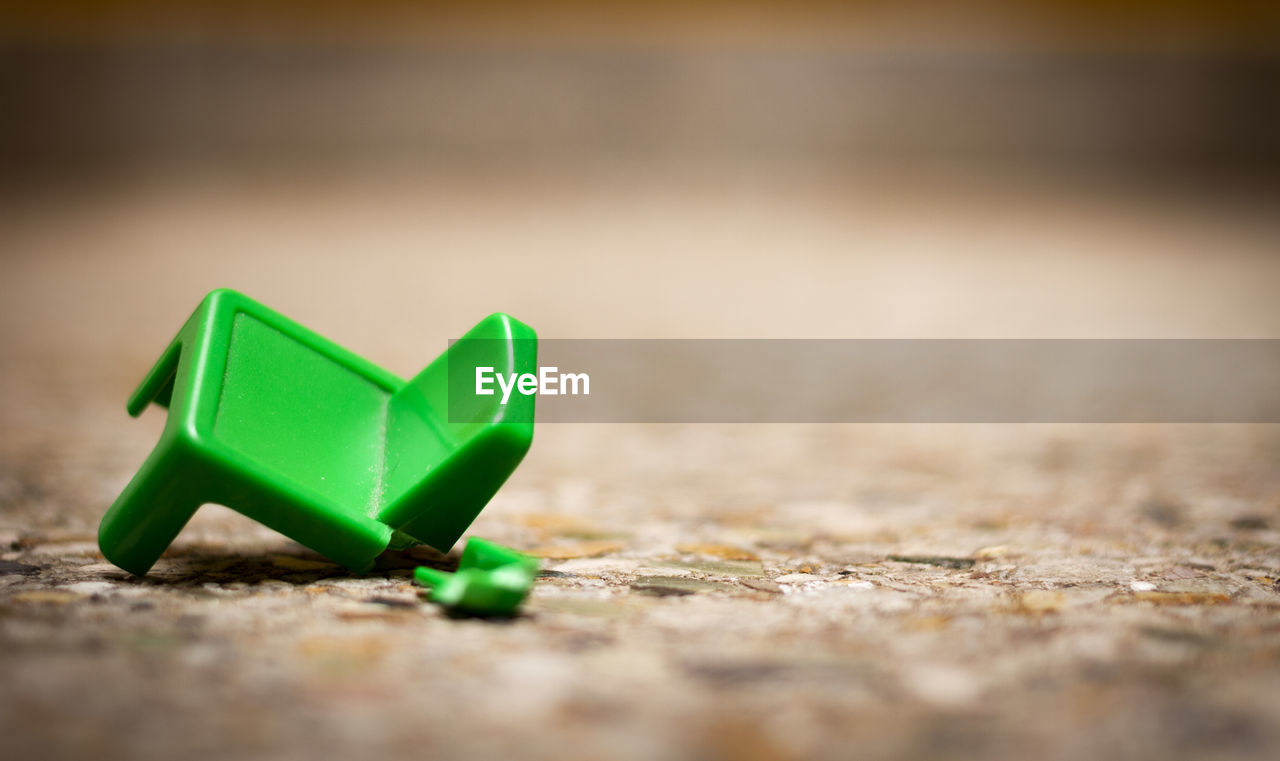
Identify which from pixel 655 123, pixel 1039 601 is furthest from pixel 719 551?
pixel 655 123

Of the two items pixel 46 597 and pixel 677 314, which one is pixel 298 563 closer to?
pixel 46 597

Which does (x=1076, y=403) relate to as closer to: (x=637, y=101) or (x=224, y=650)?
(x=224, y=650)

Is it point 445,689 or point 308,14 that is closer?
point 445,689

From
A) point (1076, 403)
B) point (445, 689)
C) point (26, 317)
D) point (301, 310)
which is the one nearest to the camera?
point (445, 689)

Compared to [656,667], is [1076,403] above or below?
above

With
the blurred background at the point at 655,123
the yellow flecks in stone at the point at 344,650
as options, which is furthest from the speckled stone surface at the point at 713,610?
the blurred background at the point at 655,123

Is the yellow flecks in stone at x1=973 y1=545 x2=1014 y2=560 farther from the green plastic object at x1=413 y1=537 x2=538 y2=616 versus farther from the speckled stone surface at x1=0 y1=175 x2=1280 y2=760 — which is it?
the green plastic object at x1=413 y1=537 x2=538 y2=616

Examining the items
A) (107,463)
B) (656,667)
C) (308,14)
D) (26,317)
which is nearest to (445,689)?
(656,667)
